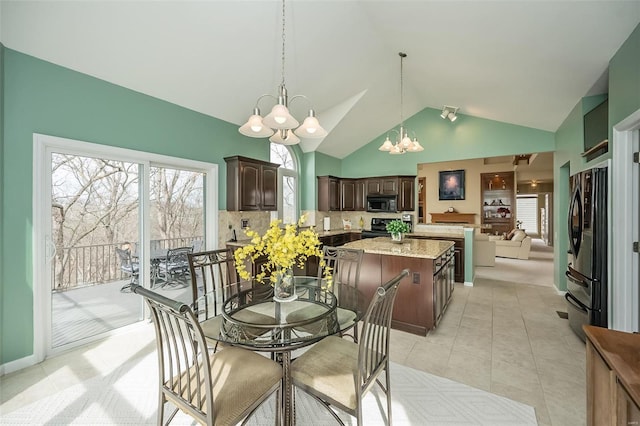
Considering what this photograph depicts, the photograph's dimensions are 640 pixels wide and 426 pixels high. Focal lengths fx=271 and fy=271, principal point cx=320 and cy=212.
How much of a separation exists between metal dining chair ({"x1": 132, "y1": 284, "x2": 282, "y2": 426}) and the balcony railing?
7.43 ft

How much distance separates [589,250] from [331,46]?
Result: 378cm

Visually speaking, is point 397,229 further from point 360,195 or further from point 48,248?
point 48,248

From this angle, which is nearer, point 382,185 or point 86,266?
point 86,266

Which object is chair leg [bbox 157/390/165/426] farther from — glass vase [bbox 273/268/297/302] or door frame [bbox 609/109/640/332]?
door frame [bbox 609/109/640/332]

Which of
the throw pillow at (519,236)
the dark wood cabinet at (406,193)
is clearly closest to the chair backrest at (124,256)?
the dark wood cabinet at (406,193)

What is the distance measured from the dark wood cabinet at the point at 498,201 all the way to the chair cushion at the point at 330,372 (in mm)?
9871

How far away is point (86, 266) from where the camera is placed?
3.02 metres

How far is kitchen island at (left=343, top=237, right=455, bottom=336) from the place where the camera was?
10.0ft

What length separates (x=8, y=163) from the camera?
235 cm

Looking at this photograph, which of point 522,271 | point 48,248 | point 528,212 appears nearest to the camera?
point 48,248

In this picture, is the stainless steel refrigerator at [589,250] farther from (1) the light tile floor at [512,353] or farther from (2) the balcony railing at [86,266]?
(2) the balcony railing at [86,266]

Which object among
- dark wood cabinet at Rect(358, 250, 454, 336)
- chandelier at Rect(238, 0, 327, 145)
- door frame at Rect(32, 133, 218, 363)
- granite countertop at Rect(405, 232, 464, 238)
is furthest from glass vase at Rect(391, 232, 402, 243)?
door frame at Rect(32, 133, 218, 363)

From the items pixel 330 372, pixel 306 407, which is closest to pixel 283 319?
pixel 330 372

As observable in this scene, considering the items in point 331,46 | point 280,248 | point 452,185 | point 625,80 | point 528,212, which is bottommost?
point 280,248
